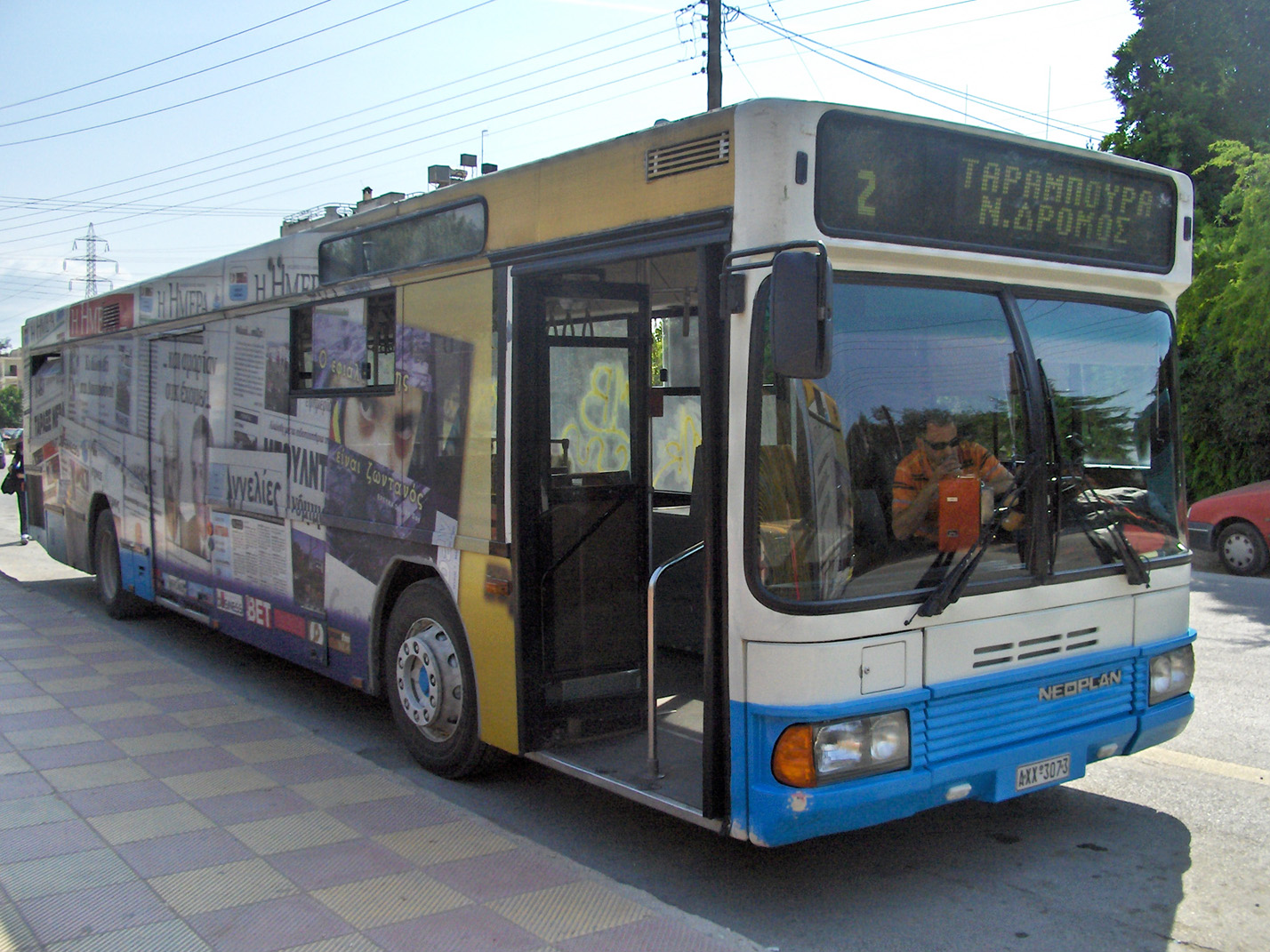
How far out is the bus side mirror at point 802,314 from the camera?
3.69 m

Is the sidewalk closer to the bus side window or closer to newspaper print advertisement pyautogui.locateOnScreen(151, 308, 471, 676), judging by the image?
newspaper print advertisement pyautogui.locateOnScreen(151, 308, 471, 676)

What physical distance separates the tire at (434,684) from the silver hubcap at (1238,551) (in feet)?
34.9

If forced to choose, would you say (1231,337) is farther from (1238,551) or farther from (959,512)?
(959,512)

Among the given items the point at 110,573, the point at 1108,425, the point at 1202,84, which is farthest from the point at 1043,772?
the point at 1202,84

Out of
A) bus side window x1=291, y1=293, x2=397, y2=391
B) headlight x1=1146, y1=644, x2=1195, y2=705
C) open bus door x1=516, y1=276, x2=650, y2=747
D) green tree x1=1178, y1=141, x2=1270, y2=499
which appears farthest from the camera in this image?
green tree x1=1178, y1=141, x2=1270, y2=499

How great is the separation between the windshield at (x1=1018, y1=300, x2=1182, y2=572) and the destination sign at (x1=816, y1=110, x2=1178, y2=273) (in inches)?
10.6

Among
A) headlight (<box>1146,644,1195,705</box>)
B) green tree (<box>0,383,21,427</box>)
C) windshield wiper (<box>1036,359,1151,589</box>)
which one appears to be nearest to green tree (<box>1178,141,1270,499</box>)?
headlight (<box>1146,644,1195,705</box>)

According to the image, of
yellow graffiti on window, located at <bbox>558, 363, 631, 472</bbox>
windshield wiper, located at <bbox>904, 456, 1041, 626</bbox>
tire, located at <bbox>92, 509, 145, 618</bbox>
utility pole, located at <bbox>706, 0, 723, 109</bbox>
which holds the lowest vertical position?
tire, located at <bbox>92, 509, 145, 618</bbox>

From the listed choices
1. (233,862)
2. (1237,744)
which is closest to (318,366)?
(233,862)

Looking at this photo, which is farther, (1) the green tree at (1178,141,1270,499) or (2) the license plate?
(1) the green tree at (1178,141,1270,499)

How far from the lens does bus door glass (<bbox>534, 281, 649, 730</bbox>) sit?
549 cm

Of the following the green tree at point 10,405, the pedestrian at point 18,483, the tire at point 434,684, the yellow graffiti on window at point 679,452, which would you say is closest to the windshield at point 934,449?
the tire at point 434,684

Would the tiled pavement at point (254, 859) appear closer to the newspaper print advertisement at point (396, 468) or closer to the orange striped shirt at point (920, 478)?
the newspaper print advertisement at point (396, 468)

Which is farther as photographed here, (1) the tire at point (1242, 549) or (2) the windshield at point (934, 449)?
(1) the tire at point (1242, 549)
